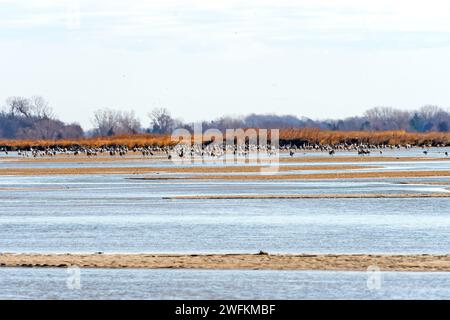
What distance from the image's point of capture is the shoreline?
66.4 feet

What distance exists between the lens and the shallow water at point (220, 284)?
56.7 feet

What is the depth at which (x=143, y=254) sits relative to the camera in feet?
73.7

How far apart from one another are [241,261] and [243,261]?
38 millimetres

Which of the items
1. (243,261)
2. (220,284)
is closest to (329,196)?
(243,261)

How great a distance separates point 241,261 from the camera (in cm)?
2098

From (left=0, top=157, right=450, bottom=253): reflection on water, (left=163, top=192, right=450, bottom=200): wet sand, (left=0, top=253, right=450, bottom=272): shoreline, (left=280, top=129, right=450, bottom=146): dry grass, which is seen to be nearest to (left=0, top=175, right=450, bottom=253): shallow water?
(left=0, top=157, right=450, bottom=253): reflection on water

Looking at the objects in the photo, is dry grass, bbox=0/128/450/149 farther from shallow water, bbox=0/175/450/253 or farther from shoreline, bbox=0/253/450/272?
shoreline, bbox=0/253/450/272

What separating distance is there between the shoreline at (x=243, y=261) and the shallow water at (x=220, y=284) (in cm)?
53

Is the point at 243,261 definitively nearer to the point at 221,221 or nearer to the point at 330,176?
the point at 221,221

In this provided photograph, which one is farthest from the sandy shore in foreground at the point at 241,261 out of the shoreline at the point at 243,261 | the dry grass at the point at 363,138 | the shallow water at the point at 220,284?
the dry grass at the point at 363,138

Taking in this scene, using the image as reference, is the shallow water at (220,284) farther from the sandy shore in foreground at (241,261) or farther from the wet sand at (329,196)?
the wet sand at (329,196)
